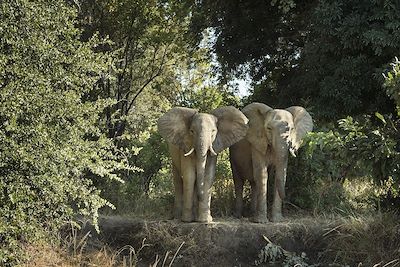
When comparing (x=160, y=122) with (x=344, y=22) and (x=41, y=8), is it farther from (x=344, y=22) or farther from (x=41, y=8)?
(x=344, y=22)

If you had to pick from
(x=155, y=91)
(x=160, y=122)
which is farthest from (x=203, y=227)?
(x=155, y=91)

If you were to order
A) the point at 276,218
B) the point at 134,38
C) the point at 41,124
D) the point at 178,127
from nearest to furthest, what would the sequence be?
the point at 41,124
the point at 178,127
the point at 276,218
the point at 134,38

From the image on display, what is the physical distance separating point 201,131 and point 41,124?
110 inches

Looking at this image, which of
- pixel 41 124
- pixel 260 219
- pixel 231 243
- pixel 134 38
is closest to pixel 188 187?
pixel 231 243

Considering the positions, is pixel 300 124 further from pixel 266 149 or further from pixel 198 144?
pixel 198 144

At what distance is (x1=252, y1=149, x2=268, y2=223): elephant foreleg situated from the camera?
31.4ft

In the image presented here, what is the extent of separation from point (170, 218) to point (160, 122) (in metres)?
1.78

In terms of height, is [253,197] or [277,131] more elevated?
[277,131]

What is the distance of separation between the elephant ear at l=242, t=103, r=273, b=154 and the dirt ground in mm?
1403

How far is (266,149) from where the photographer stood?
9.86 m

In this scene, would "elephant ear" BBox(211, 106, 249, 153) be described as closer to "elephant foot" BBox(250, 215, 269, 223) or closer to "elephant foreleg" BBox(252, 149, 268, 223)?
"elephant foreleg" BBox(252, 149, 268, 223)

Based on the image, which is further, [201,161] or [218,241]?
[201,161]

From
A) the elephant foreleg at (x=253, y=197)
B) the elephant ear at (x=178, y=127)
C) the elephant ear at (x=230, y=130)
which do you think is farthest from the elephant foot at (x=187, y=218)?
the elephant foreleg at (x=253, y=197)

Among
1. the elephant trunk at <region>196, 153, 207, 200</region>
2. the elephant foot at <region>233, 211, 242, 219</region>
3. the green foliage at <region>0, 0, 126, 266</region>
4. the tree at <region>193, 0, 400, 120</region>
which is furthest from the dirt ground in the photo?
the tree at <region>193, 0, 400, 120</region>
